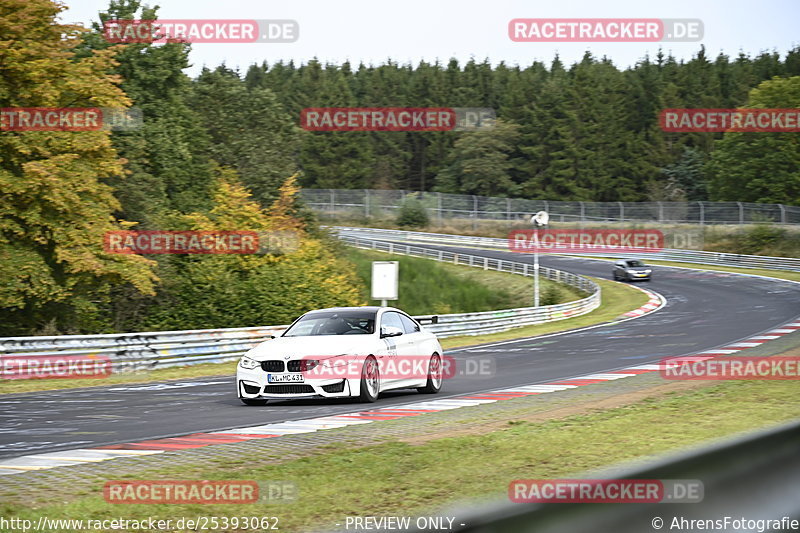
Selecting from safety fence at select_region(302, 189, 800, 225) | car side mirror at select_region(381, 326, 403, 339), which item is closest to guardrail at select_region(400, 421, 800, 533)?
car side mirror at select_region(381, 326, 403, 339)

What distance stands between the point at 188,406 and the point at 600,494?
488 inches

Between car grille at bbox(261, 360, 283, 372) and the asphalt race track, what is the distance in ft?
1.81

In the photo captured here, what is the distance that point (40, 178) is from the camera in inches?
1091

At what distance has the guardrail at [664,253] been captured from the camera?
65325 mm

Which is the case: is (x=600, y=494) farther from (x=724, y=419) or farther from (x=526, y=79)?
(x=526, y=79)

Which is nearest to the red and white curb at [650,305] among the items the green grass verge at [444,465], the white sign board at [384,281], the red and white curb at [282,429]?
the white sign board at [384,281]

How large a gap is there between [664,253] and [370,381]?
63.5 m

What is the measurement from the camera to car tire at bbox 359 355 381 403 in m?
14.3

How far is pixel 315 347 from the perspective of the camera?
14.1 metres
